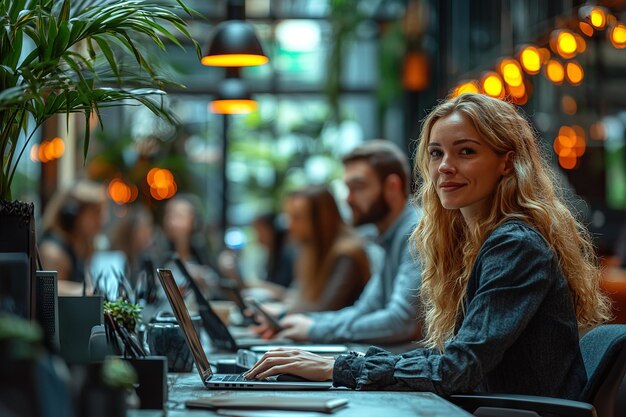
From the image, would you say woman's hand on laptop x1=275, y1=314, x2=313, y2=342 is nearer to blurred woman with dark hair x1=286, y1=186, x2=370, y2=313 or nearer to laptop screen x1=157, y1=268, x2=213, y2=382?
blurred woman with dark hair x1=286, y1=186, x2=370, y2=313

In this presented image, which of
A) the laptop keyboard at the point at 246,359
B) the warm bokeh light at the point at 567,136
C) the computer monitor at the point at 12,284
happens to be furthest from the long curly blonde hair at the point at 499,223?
the warm bokeh light at the point at 567,136

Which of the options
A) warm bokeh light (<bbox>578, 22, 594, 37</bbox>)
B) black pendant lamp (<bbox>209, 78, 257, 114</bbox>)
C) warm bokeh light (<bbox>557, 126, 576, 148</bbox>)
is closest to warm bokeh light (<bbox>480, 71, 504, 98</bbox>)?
warm bokeh light (<bbox>578, 22, 594, 37</bbox>)

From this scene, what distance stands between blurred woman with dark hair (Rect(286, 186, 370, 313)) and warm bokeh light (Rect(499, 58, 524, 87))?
3.36 metres

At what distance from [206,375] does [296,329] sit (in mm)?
1625

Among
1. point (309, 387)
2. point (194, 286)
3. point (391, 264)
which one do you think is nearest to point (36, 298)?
point (309, 387)

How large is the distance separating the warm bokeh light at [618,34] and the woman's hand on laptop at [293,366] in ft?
15.8

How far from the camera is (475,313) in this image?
2.57 m

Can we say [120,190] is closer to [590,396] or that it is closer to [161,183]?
[161,183]

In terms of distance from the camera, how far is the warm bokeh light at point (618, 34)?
6800mm

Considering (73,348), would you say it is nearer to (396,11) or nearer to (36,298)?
(36,298)

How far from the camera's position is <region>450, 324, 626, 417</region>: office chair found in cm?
246

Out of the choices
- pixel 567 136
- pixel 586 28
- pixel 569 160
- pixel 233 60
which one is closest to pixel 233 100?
pixel 233 60

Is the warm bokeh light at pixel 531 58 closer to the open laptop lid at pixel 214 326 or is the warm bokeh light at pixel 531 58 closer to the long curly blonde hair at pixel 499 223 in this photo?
the open laptop lid at pixel 214 326

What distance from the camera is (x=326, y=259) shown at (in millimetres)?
5996
